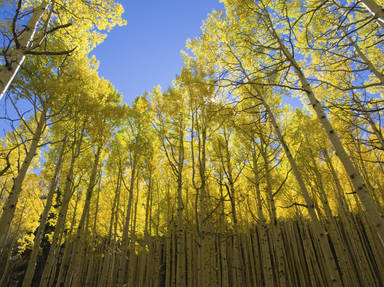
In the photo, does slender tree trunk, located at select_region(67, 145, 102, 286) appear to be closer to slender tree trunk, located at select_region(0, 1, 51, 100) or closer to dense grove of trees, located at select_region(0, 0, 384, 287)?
dense grove of trees, located at select_region(0, 0, 384, 287)

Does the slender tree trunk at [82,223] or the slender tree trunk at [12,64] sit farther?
the slender tree trunk at [82,223]

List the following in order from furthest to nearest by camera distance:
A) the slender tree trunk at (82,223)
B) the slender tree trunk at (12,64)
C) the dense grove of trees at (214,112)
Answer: the slender tree trunk at (82,223), the dense grove of trees at (214,112), the slender tree trunk at (12,64)

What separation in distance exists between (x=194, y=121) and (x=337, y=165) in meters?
8.74

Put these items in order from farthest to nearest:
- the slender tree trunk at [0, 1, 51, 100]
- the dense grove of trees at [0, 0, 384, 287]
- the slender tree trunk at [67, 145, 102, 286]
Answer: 1. the slender tree trunk at [67, 145, 102, 286]
2. the dense grove of trees at [0, 0, 384, 287]
3. the slender tree trunk at [0, 1, 51, 100]

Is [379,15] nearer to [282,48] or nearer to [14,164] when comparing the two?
[282,48]

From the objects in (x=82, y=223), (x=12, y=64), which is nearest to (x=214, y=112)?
(x=12, y=64)

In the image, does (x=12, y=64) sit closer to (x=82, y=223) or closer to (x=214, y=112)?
(x=214, y=112)

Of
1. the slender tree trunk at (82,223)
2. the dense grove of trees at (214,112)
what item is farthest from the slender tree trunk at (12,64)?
the slender tree trunk at (82,223)

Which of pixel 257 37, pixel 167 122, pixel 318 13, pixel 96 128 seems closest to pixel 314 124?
pixel 318 13

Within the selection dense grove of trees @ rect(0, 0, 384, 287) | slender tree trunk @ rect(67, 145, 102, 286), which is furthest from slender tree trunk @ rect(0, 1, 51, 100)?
slender tree trunk @ rect(67, 145, 102, 286)

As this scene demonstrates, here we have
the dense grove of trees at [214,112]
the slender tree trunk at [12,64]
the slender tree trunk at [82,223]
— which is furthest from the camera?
the slender tree trunk at [82,223]

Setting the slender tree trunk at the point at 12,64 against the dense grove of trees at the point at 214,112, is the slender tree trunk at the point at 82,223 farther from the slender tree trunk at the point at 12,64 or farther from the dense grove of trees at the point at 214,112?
the slender tree trunk at the point at 12,64

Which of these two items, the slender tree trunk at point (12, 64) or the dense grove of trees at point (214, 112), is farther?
the dense grove of trees at point (214, 112)

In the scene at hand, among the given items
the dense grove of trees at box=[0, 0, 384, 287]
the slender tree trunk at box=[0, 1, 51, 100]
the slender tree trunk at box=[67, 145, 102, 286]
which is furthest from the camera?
the slender tree trunk at box=[67, 145, 102, 286]
